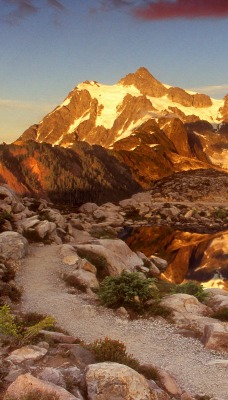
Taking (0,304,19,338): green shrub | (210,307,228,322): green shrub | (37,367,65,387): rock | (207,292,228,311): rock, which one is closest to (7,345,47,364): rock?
(0,304,19,338): green shrub

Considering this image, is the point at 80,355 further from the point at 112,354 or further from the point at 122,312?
the point at 122,312

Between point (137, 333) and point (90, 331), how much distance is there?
186 centimetres

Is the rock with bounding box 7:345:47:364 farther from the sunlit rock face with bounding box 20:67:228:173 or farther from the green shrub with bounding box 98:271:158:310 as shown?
the sunlit rock face with bounding box 20:67:228:173

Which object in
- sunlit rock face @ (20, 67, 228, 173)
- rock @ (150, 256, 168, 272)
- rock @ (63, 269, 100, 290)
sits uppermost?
sunlit rock face @ (20, 67, 228, 173)

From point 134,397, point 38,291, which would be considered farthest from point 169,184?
point 134,397

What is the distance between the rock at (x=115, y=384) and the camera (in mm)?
10258

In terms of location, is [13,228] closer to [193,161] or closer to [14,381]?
[14,381]

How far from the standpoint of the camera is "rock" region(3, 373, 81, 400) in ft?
30.8

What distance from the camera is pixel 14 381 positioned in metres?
9.67

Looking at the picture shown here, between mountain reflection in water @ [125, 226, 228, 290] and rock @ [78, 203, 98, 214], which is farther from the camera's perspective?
rock @ [78, 203, 98, 214]

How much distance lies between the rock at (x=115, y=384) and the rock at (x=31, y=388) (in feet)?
3.23

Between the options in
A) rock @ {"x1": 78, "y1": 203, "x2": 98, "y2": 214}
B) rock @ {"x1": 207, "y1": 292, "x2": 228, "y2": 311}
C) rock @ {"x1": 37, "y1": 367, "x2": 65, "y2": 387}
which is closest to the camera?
rock @ {"x1": 37, "y1": 367, "x2": 65, "y2": 387}

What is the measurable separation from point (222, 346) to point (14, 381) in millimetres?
8453

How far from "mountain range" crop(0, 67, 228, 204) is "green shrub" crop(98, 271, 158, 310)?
172ft
